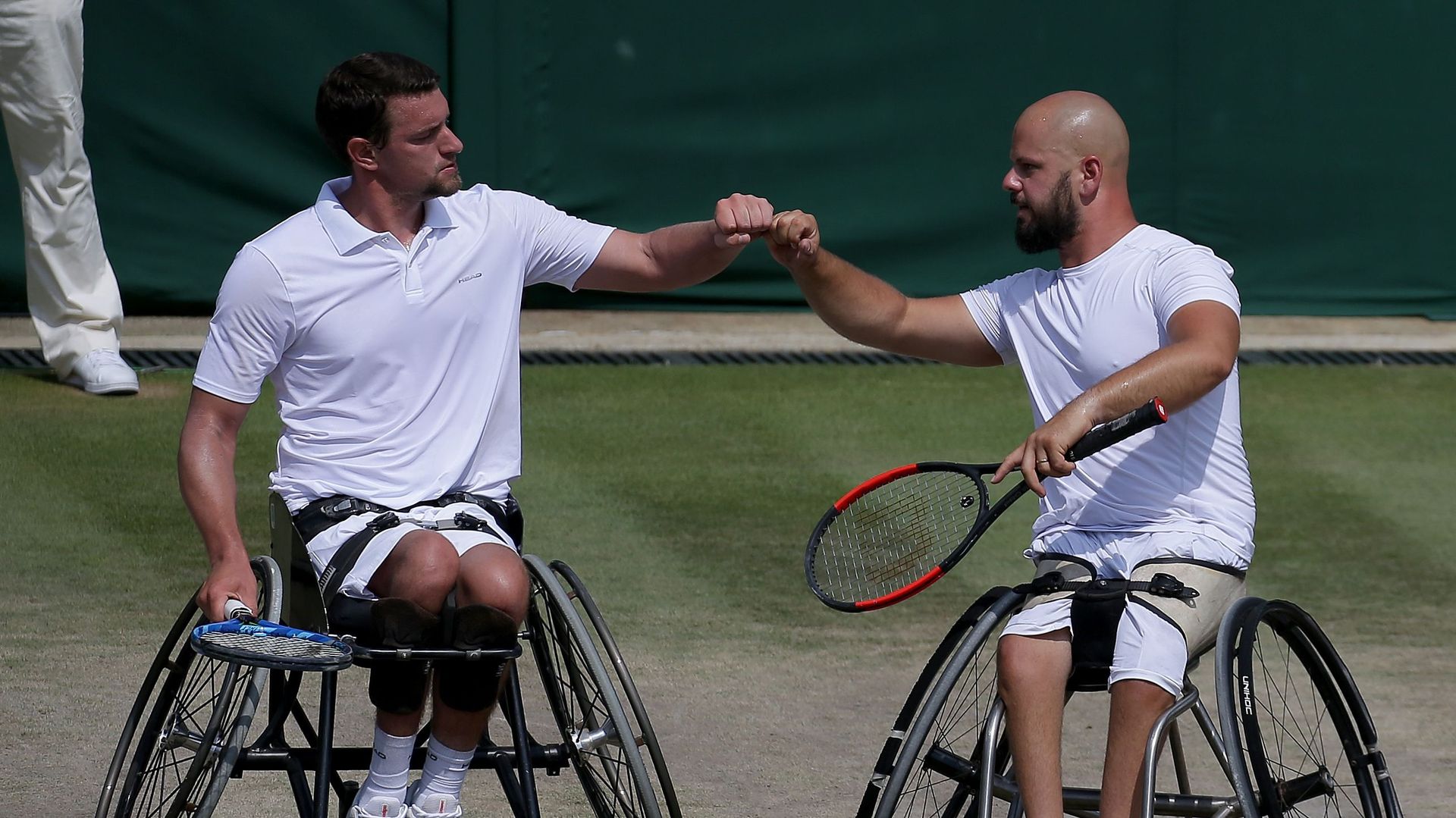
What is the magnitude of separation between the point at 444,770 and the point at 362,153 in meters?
1.17

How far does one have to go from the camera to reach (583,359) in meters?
8.24

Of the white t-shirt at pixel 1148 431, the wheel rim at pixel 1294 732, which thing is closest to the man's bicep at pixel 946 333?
the white t-shirt at pixel 1148 431

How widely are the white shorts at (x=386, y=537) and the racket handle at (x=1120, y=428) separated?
104cm

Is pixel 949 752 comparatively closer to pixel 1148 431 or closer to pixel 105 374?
pixel 1148 431

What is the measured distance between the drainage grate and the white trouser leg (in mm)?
698

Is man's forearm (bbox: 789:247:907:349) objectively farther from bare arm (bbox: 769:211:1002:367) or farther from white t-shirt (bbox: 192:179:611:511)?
white t-shirt (bbox: 192:179:611:511)

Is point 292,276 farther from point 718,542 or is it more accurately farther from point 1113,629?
point 718,542

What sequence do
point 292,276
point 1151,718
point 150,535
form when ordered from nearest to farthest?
point 1151,718, point 292,276, point 150,535

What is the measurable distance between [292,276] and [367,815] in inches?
38.6

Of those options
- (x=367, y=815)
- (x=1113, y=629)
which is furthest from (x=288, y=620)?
(x=1113, y=629)

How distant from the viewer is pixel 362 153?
3.60 meters

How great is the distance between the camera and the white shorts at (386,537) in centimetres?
335

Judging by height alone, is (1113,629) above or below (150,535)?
above

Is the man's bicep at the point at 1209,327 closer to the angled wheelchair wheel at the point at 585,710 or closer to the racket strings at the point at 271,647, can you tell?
the angled wheelchair wheel at the point at 585,710
